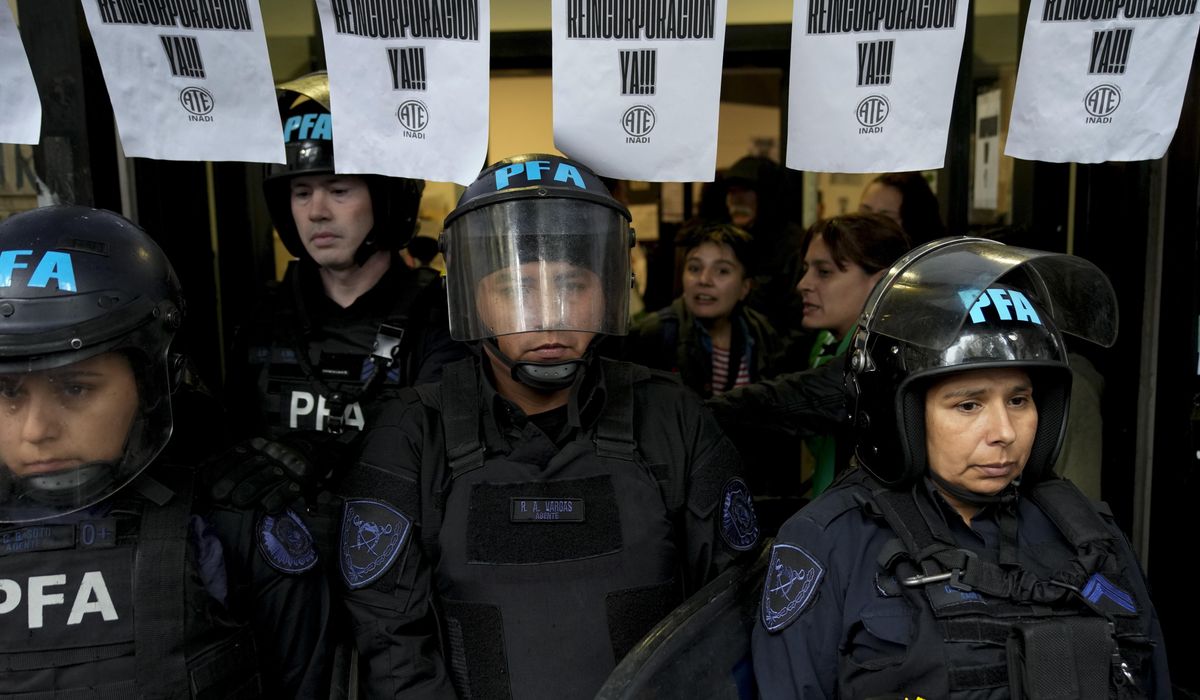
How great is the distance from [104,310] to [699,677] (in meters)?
1.44

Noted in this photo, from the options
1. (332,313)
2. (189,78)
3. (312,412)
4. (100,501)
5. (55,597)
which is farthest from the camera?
(332,313)

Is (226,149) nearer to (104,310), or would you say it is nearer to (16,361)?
(104,310)

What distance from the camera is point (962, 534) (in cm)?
218

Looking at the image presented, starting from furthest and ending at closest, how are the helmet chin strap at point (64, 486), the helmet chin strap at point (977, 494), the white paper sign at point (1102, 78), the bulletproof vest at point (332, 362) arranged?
the bulletproof vest at point (332, 362) → the white paper sign at point (1102, 78) → the helmet chin strap at point (977, 494) → the helmet chin strap at point (64, 486)

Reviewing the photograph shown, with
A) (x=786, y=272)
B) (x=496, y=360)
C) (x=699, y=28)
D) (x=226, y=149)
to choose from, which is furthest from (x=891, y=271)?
(x=786, y=272)

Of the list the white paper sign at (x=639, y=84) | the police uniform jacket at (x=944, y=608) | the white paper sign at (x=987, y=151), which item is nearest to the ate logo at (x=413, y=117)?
the white paper sign at (x=639, y=84)

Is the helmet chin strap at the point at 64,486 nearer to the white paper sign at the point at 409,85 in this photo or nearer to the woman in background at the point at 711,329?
the white paper sign at the point at 409,85

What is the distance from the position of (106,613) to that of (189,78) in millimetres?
1198

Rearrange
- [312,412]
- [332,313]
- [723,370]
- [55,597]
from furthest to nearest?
[723,370]
[332,313]
[312,412]
[55,597]

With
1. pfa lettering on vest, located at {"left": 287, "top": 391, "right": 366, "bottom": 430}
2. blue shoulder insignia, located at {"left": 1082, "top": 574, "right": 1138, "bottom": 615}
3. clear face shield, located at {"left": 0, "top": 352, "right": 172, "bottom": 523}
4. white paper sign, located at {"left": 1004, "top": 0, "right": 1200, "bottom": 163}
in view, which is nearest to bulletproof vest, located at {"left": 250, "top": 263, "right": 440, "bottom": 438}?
pfa lettering on vest, located at {"left": 287, "top": 391, "right": 366, "bottom": 430}

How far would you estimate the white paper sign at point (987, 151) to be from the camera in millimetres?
4941

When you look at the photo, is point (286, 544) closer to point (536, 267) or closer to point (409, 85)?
point (536, 267)

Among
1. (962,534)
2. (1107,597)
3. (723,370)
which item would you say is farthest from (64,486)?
(723,370)

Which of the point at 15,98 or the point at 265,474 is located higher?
the point at 15,98
